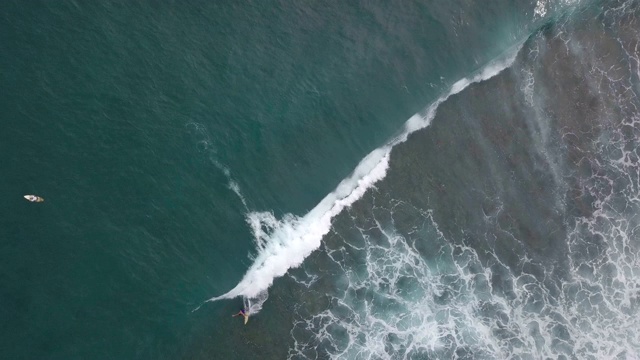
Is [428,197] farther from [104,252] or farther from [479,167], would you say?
[104,252]

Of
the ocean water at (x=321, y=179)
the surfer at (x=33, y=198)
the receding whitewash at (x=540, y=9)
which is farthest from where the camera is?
the receding whitewash at (x=540, y=9)

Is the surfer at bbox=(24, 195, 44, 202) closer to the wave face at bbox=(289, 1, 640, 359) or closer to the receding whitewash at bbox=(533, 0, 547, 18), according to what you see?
the wave face at bbox=(289, 1, 640, 359)

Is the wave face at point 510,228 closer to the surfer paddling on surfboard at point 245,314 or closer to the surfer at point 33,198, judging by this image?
the surfer paddling on surfboard at point 245,314

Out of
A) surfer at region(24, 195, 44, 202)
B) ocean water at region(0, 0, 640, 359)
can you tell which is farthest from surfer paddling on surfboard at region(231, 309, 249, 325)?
surfer at region(24, 195, 44, 202)

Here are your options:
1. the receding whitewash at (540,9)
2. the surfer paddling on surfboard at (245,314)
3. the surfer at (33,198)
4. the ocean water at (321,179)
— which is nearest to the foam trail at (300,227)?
the ocean water at (321,179)

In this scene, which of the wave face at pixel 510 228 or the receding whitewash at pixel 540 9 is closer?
the wave face at pixel 510 228

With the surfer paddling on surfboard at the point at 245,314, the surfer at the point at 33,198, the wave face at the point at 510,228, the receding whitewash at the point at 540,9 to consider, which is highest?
the surfer at the point at 33,198

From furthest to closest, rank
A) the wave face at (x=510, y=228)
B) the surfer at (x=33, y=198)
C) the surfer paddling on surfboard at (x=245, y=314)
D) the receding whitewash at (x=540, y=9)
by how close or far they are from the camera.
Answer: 1. the receding whitewash at (x=540, y=9)
2. the wave face at (x=510, y=228)
3. the surfer paddling on surfboard at (x=245, y=314)
4. the surfer at (x=33, y=198)
